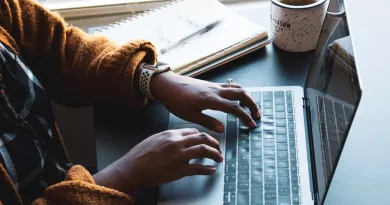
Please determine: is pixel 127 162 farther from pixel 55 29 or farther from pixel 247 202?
pixel 55 29

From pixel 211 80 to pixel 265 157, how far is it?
0.67ft

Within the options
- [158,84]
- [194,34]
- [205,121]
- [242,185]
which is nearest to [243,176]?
[242,185]

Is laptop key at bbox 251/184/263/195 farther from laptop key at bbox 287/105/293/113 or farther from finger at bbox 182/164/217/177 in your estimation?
laptop key at bbox 287/105/293/113

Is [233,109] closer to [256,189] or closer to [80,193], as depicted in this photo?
[256,189]

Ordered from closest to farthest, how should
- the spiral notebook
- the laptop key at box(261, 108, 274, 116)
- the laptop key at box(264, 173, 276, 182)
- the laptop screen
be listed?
the laptop screen < the laptop key at box(264, 173, 276, 182) < the laptop key at box(261, 108, 274, 116) < the spiral notebook

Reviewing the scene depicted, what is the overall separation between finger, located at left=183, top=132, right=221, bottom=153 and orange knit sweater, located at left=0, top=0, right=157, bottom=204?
0.48ft

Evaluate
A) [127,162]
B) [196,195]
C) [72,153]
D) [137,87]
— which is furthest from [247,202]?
[72,153]

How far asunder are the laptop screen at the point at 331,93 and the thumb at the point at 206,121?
0.14 meters

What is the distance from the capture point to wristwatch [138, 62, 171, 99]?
0.86m

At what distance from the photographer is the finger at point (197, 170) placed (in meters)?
0.73

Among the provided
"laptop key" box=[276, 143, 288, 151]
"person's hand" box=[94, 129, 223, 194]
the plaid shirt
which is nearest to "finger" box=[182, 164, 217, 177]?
"person's hand" box=[94, 129, 223, 194]

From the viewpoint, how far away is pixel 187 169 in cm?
73

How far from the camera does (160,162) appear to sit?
752 millimetres

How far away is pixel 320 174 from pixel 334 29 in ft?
0.66
